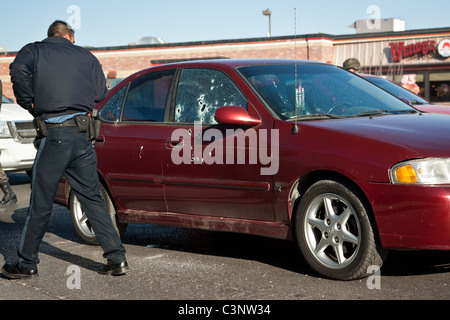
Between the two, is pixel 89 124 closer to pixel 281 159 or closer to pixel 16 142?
pixel 281 159

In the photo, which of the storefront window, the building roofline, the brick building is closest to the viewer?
the storefront window

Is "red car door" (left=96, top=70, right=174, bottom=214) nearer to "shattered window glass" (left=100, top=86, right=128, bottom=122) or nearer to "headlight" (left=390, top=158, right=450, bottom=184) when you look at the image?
"shattered window glass" (left=100, top=86, right=128, bottom=122)

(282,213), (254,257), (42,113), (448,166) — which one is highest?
(42,113)

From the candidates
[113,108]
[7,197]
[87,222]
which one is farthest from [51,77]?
[7,197]

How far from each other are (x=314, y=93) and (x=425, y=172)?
143 centimetres

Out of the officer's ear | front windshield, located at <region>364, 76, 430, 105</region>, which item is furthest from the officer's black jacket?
front windshield, located at <region>364, 76, 430, 105</region>

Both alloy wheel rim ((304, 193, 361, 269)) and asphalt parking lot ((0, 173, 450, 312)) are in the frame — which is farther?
alloy wheel rim ((304, 193, 361, 269))

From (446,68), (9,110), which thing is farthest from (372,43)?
(9,110)

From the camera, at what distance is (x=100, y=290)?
502 centimetres

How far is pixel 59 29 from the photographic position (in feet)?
17.8

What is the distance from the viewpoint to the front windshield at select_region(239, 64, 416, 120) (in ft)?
18.3

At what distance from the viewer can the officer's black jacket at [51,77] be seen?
17.0 feet

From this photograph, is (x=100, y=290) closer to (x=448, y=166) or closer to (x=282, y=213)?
(x=282, y=213)
